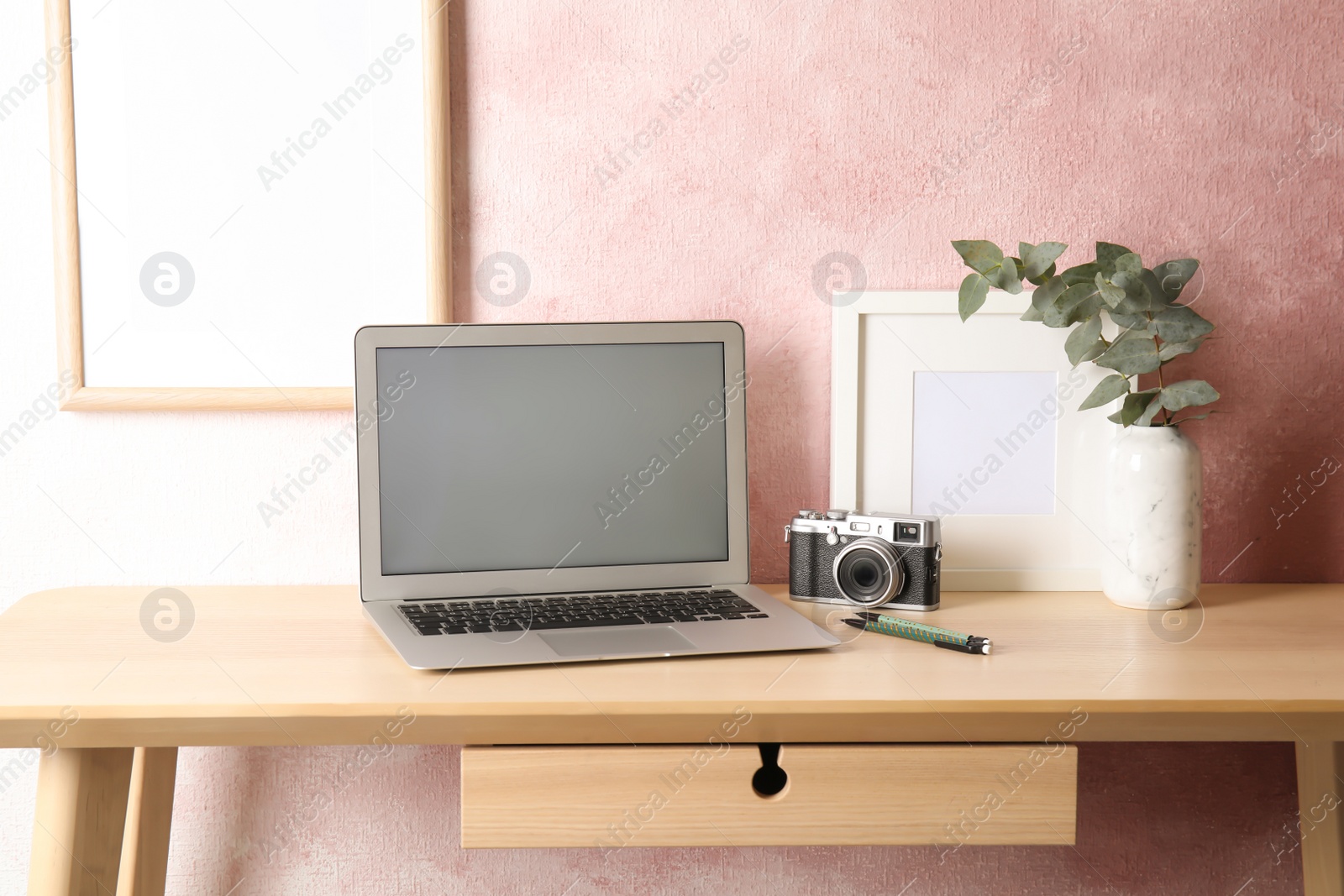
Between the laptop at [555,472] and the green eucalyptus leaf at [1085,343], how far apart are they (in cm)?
35

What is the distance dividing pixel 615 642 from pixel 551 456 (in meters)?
0.24

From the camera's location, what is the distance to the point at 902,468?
3.66ft

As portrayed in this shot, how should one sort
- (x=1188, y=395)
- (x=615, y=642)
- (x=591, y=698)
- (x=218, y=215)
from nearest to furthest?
(x=591, y=698) < (x=615, y=642) < (x=1188, y=395) < (x=218, y=215)

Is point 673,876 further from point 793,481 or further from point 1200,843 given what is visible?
point 1200,843

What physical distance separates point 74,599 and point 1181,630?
3.70 ft

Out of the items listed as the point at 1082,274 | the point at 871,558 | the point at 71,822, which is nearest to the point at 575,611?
the point at 871,558

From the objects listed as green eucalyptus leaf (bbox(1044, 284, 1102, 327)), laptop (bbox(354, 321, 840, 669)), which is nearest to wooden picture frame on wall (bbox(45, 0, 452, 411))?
laptop (bbox(354, 321, 840, 669))

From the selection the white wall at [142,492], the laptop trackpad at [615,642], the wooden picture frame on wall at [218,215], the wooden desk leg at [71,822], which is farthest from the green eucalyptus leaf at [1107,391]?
the wooden desk leg at [71,822]

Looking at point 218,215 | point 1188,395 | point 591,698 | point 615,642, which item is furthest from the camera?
point 218,215

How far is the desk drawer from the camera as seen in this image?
0.74 m

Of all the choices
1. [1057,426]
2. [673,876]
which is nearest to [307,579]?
[673,876]

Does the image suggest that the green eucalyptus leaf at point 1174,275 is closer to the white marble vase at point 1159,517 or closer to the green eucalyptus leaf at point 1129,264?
the green eucalyptus leaf at point 1129,264

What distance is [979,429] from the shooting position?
1110 millimetres

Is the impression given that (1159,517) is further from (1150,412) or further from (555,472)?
(555,472)
